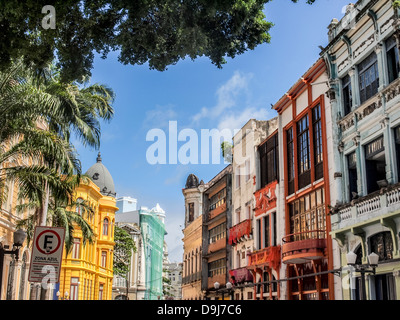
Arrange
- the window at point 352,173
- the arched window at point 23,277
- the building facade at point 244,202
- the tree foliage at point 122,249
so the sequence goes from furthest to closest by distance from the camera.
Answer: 1. the tree foliage at point 122,249
2. the building facade at point 244,202
3. the arched window at point 23,277
4. the window at point 352,173

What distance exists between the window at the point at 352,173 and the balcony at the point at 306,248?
2.92m

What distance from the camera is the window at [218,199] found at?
46.0 meters

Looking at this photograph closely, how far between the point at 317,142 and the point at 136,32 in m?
15.8

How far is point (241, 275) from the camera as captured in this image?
118ft

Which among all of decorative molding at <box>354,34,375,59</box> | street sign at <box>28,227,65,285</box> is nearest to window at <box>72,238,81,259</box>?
decorative molding at <box>354,34,375,59</box>

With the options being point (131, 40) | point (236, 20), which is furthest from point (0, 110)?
point (236, 20)

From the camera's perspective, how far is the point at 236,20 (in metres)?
12.3

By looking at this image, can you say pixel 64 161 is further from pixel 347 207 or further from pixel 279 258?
pixel 279 258

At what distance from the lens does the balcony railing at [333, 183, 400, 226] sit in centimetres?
1844

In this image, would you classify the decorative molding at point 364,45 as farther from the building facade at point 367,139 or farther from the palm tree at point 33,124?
the palm tree at point 33,124

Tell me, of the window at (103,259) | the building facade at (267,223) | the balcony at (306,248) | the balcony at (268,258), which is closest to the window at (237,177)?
the building facade at (267,223)

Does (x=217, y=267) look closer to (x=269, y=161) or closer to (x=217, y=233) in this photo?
(x=217, y=233)

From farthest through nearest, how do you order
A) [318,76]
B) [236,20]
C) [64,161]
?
[318,76] → [64,161] → [236,20]
